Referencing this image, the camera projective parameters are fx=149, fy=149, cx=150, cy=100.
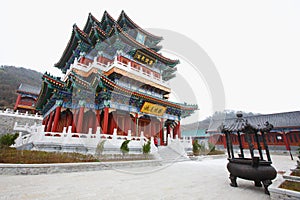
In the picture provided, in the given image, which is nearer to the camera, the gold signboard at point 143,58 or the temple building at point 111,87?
the temple building at point 111,87

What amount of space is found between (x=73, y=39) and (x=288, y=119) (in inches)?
1379

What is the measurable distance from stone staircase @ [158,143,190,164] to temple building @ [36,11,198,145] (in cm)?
326

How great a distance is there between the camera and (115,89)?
12891mm

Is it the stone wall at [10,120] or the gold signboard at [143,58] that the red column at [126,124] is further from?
the stone wall at [10,120]

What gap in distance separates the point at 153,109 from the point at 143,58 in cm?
749

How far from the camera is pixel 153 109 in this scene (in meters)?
16.2

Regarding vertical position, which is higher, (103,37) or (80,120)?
(103,37)

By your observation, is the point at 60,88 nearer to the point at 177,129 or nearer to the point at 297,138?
the point at 177,129

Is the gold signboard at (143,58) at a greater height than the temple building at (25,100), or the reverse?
the gold signboard at (143,58)

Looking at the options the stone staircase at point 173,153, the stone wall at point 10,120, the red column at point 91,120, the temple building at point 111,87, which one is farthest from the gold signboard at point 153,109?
the stone wall at point 10,120

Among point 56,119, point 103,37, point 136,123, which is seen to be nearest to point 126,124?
point 136,123

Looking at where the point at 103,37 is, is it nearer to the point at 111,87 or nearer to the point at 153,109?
the point at 111,87

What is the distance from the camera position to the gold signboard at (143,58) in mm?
18870

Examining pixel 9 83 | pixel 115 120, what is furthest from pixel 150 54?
pixel 9 83
